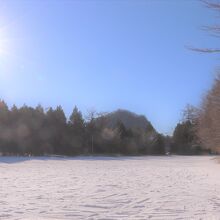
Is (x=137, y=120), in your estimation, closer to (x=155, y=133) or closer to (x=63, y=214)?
(x=155, y=133)

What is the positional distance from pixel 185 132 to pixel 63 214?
81771 mm

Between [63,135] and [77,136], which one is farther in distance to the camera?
[77,136]

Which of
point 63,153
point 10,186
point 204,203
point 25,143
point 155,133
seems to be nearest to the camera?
point 204,203

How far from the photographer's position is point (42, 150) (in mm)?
65500

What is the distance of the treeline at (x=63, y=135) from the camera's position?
63.5 m

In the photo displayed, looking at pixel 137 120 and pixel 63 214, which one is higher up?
pixel 137 120

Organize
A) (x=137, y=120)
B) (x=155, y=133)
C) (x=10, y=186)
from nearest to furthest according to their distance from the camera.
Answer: (x=10, y=186) < (x=155, y=133) < (x=137, y=120)

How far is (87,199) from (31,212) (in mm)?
2899

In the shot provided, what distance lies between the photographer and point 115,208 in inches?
434

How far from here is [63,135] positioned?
70125mm

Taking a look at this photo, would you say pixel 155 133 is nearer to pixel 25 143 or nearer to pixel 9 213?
pixel 25 143

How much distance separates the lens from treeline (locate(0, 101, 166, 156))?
63469 millimetres

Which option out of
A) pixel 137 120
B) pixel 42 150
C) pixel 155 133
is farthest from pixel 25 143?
pixel 137 120

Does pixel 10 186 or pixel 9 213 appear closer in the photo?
pixel 9 213
